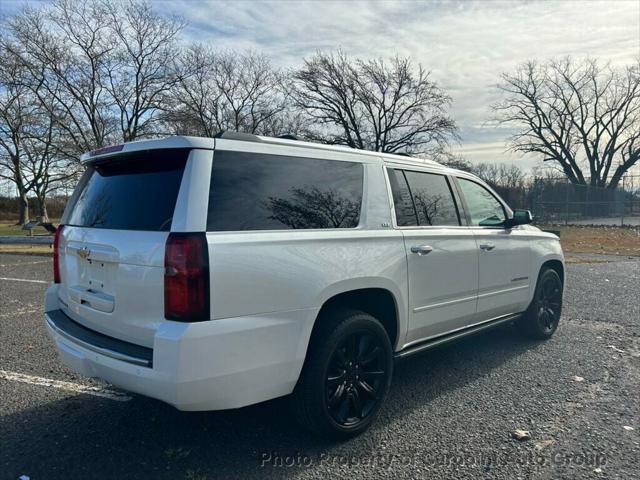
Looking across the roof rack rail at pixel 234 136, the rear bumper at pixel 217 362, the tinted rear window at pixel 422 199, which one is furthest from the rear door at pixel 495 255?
the roof rack rail at pixel 234 136

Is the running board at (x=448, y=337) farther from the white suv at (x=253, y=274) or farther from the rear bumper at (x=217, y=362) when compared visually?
the rear bumper at (x=217, y=362)

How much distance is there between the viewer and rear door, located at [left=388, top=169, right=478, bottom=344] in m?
3.61

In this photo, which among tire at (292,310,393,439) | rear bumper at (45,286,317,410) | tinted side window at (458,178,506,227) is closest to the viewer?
rear bumper at (45,286,317,410)

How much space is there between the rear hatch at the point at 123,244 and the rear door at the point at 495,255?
2797mm

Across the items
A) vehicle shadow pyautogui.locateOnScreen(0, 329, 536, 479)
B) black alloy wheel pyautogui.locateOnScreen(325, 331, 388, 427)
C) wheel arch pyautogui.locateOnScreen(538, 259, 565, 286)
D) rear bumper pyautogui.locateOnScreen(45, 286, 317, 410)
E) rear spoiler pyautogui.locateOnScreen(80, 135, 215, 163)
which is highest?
rear spoiler pyautogui.locateOnScreen(80, 135, 215, 163)

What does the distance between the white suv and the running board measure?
0.8 inches

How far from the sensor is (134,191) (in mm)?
2854

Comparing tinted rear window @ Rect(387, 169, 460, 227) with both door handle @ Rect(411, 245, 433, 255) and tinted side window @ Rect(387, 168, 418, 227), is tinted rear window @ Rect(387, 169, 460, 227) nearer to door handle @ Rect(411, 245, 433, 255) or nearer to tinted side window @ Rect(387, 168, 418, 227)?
tinted side window @ Rect(387, 168, 418, 227)

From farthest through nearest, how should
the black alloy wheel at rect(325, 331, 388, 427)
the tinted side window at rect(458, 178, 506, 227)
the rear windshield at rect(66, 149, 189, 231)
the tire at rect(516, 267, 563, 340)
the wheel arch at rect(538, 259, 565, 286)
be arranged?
the wheel arch at rect(538, 259, 565, 286)
the tire at rect(516, 267, 563, 340)
the tinted side window at rect(458, 178, 506, 227)
the black alloy wheel at rect(325, 331, 388, 427)
the rear windshield at rect(66, 149, 189, 231)

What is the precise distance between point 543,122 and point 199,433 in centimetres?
5096

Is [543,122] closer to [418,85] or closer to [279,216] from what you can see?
[418,85]

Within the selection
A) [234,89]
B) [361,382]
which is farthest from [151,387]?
[234,89]

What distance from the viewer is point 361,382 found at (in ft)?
10.6

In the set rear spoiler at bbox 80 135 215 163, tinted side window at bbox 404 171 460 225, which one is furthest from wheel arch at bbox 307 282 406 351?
rear spoiler at bbox 80 135 215 163
